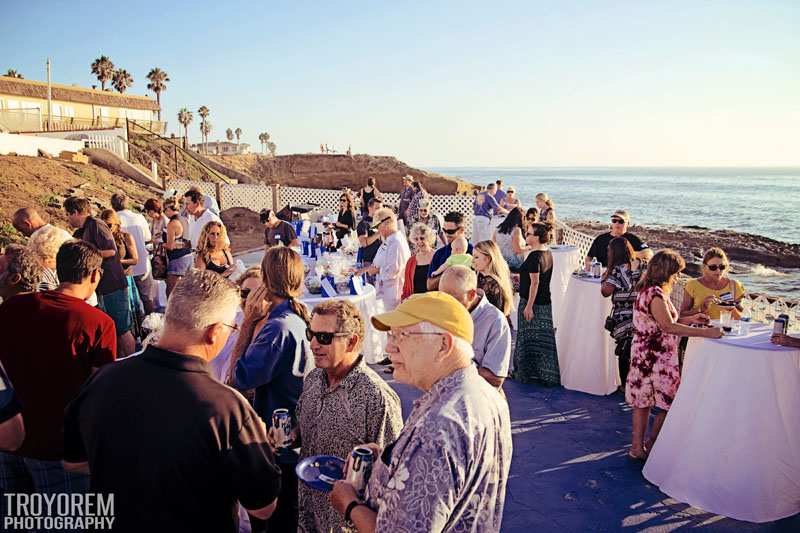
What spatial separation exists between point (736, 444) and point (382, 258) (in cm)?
457

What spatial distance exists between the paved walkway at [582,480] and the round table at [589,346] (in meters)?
0.32

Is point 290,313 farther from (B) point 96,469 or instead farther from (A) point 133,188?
(A) point 133,188

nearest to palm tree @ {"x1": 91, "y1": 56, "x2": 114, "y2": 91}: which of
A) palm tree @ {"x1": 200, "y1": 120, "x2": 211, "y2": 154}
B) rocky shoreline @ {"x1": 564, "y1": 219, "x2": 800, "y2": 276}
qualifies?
palm tree @ {"x1": 200, "y1": 120, "x2": 211, "y2": 154}

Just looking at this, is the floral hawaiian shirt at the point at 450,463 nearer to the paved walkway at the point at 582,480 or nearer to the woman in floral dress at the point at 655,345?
the paved walkway at the point at 582,480

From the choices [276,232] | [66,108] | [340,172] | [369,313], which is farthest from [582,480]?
[66,108]

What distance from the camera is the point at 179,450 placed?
195 cm

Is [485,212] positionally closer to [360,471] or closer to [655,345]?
[655,345]

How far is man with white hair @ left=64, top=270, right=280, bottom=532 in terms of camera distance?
196 centimetres

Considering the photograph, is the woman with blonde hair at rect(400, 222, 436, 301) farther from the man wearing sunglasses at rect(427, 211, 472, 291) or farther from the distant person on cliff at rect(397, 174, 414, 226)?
the distant person on cliff at rect(397, 174, 414, 226)

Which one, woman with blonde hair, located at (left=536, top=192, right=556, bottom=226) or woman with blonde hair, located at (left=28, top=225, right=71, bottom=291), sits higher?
woman with blonde hair, located at (left=536, top=192, right=556, bottom=226)

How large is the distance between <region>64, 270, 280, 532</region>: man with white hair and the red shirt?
1.07 m

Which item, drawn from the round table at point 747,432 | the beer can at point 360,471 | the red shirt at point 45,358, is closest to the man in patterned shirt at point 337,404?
the beer can at point 360,471

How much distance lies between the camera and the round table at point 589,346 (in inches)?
271

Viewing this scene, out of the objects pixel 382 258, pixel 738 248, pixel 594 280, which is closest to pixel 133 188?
pixel 382 258
